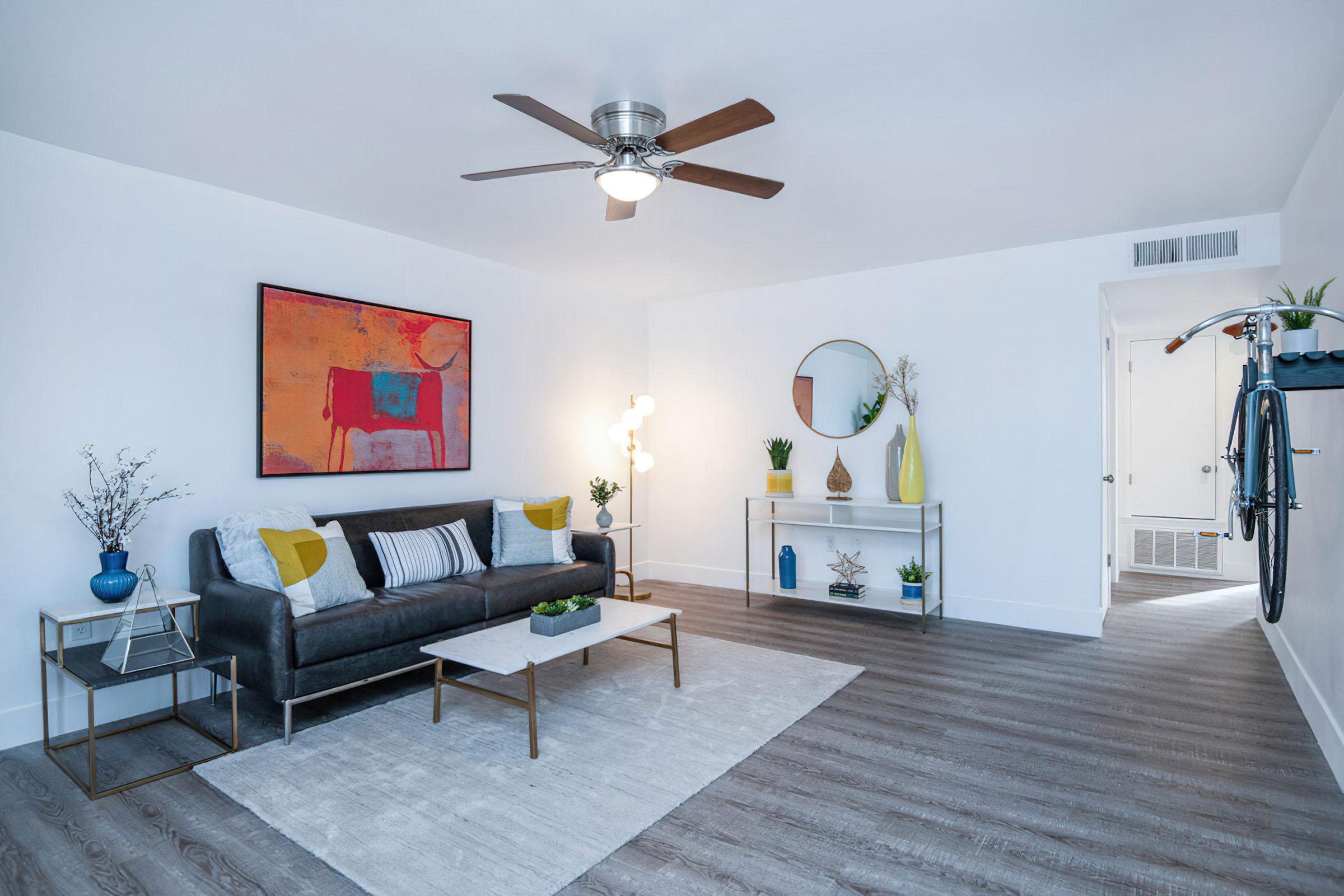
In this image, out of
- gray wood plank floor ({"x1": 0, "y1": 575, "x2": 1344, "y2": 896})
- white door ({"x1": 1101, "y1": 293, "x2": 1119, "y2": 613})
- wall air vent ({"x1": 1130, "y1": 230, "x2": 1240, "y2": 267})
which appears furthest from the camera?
white door ({"x1": 1101, "y1": 293, "x2": 1119, "y2": 613})

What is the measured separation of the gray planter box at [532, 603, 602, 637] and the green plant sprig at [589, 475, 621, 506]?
2.24m

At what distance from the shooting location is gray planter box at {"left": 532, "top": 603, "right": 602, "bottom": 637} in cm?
317

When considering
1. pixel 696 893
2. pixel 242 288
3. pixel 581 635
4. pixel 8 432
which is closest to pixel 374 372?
pixel 242 288

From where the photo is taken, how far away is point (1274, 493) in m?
2.45

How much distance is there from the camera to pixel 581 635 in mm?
3158

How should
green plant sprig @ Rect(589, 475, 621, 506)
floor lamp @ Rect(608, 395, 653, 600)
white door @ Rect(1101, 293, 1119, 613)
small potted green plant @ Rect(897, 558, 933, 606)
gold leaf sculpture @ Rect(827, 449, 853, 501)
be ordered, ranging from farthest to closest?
1. floor lamp @ Rect(608, 395, 653, 600)
2. green plant sprig @ Rect(589, 475, 621, 506)
3. gold leaf sculpture @ Rect(827, 449, 853, 501)
4. small potted green plant @ Rect(897, 558, 933, 606)
5. white door @ Rect(1101, 293, 1119, 613)

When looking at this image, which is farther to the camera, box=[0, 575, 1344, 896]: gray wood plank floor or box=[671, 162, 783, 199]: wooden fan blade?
box=[671, 162, 783, 199]: wooden fan blade

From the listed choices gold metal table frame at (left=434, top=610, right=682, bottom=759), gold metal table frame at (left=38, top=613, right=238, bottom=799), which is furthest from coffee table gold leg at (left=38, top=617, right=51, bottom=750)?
gold metal table frame at (left=434, top=610, right=682, bottom=759)

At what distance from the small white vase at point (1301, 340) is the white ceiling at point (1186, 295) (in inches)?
80.1

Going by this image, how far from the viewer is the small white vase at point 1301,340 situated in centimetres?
243

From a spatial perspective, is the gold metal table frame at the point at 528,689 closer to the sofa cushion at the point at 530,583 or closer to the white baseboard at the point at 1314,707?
the sofa cushion at the point at 530,583

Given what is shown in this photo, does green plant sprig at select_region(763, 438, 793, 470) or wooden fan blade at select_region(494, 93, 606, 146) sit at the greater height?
wooden fan blade at select_region(494, 93, 606, 146)

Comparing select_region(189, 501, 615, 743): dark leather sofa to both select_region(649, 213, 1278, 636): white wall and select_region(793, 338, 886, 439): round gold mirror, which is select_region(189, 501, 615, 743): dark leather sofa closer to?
select_region(649, 213, 1278, 636): white wall

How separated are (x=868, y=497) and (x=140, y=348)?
178 inches
